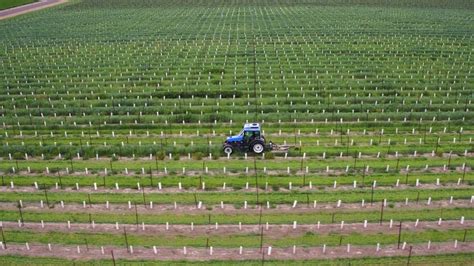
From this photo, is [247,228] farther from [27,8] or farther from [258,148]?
[27,8]

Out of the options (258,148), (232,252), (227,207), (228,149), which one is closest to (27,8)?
(228,149)

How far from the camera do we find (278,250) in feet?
68.5

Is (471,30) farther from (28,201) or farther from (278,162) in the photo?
(28,201)

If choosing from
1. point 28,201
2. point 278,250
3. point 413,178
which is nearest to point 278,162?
point 413,178

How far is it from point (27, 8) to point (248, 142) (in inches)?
3737

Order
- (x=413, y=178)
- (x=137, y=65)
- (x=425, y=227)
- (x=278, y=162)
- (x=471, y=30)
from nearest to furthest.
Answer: (x=425, y=227) < (x=413, y=178) < (x=278, y=162) < (x=137, y=65) < (x=471, y=30)

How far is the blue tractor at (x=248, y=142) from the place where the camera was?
30.8m

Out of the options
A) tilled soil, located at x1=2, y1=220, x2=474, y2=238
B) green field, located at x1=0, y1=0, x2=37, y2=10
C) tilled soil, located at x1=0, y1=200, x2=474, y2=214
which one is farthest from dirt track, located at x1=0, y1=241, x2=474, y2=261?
green field, located at x1=0, y1=0, x2=37, y2=10

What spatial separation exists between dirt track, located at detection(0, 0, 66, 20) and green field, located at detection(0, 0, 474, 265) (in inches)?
1186

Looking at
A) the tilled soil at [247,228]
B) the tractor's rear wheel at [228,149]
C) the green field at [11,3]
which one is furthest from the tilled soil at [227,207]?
the green field at [11,3]

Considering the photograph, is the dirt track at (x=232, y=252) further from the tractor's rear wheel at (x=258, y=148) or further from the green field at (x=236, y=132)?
the tractor's rear wheel at (x=258, y=148)

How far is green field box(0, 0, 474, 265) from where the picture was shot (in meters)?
23.2

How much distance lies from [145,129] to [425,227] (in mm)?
21656

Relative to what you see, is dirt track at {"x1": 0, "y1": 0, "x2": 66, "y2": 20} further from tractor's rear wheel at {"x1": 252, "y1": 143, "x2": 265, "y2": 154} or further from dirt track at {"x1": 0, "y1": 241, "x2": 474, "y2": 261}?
dirt track at {"x1": 0, "y1": 241, "x2": 474, "y2": 261}
